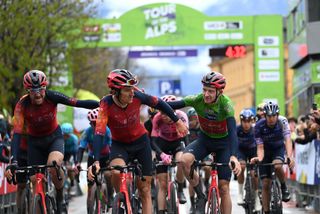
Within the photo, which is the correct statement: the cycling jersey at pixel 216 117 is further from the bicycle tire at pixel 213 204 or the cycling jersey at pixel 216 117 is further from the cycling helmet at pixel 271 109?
the cycling helmet at pixel 271 109

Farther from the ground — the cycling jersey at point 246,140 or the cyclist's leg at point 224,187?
the cycling jersey at point 246,140

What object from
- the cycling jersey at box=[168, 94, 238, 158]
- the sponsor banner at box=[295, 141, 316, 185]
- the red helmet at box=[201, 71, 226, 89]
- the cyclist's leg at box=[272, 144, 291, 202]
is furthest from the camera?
the sponsor banner at box=[295, 141, 316, 185]

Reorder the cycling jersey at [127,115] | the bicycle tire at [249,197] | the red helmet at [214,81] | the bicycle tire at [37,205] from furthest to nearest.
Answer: the bicycle tire at [249,197]
the red helmet at [214,81]
the bicycle tire at [37,205]
the cycling jersey at [127,115]

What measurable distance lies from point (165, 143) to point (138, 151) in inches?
131

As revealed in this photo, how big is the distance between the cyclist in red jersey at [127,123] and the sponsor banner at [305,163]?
6.77m

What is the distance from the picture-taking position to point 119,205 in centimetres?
988

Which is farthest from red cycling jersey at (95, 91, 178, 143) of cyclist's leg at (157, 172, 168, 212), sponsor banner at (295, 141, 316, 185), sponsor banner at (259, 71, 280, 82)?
sponsor banner at (259, 71, 280, 82)

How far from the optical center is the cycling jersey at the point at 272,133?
1347cm

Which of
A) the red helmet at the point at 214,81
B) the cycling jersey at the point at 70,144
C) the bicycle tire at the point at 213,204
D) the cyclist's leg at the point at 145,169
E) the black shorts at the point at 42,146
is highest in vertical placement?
the red helmet at the point at 214,81

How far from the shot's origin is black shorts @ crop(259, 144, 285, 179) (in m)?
13.5

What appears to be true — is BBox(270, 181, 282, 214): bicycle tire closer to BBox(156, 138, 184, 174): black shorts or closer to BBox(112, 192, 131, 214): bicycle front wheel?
BBox(156, 138, 184, 174): black shorts

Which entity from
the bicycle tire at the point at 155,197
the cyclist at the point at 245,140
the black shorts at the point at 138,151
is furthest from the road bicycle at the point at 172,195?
the cyclist at the point at 245,140

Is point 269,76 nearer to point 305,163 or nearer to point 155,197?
point 305,163

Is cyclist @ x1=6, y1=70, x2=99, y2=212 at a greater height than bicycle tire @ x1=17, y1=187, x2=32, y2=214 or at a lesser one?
greater
